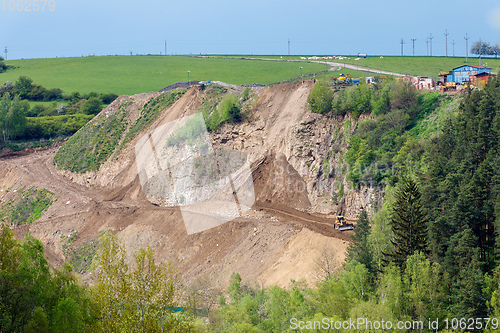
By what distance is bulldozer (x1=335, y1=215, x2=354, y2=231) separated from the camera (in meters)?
52.7

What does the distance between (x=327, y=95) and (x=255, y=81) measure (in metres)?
55.6

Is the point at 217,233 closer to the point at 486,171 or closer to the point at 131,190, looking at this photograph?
the point at 131,190

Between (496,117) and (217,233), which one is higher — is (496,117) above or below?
above

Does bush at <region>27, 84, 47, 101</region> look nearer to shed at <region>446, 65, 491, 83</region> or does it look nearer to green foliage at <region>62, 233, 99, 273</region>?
green foliage at <region>62, 233, 99, 273</region>

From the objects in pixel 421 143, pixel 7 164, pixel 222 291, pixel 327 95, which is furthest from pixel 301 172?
pixel 7 164

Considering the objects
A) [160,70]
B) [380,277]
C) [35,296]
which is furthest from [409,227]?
[160,70]

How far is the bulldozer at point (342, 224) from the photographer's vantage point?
5271 centimetres

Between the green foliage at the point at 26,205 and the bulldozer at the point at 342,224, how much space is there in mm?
43429

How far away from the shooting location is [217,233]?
189 ft

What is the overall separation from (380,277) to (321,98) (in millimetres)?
35389

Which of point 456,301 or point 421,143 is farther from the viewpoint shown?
point 421,143

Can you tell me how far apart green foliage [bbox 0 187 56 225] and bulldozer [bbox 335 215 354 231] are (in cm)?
4343

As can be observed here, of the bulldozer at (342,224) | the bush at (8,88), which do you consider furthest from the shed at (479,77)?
the bush at (8,88)

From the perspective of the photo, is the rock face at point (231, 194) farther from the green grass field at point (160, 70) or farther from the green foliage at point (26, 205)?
the green grass field at point (160, 70)
